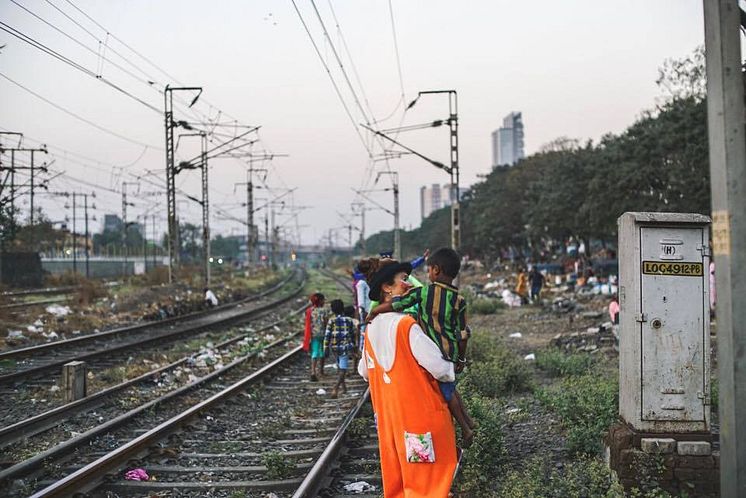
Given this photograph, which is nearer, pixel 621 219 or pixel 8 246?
pixel 621 219

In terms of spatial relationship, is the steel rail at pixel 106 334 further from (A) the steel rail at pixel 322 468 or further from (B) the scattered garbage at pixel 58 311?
(A) the steel rail at pixel 322 468

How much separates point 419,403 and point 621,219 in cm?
280

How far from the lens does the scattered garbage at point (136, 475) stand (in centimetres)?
678

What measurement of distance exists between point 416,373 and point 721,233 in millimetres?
1820

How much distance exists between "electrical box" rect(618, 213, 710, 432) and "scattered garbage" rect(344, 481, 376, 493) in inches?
95.0

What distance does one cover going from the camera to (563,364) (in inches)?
472

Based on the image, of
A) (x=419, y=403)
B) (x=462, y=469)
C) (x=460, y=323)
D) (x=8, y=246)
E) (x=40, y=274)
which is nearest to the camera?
(x=419, y=403)

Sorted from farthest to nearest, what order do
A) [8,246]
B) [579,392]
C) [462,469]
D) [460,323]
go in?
1. [8,246]
2. [579,392]
3. [462,469]
4. [460,323]

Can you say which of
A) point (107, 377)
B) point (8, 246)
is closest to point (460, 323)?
point (107, 377)

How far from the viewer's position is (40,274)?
39.6 meters

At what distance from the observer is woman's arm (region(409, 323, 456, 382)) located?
13.4 ft

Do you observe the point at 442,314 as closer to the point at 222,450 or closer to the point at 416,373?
the point at 416,373

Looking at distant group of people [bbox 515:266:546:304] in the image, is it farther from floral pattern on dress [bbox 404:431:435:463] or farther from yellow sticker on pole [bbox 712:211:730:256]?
yellow sticker on pole [bbox 712:211:730:256]

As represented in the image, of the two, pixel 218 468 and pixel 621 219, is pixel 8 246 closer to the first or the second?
pixel 218 468
